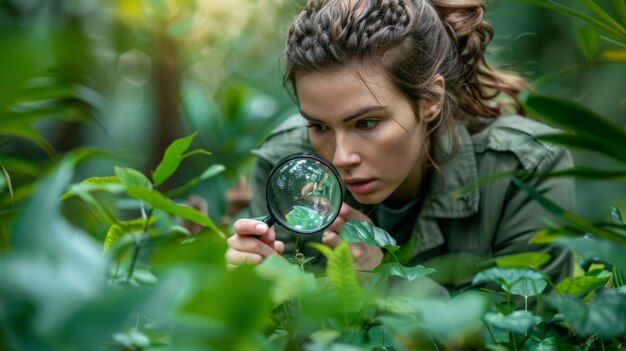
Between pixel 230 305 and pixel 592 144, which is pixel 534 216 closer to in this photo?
pixel 592 144

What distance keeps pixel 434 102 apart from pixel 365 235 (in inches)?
41.9

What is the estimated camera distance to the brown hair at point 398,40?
6.03 feet

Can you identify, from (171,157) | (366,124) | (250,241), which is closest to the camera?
(171,157)

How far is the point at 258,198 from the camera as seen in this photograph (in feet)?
7.73

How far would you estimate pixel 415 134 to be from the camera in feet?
6.27

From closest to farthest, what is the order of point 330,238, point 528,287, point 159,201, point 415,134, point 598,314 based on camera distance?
point 598,314, point 528,287, point 159,201, point 330,238, point 415,134

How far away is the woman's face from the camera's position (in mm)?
1768

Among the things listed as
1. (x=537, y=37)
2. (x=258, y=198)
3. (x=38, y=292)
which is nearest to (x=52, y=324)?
(x=38, y=292)

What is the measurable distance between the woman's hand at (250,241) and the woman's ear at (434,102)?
0.67m

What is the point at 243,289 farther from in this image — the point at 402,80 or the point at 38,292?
the point at 402,80

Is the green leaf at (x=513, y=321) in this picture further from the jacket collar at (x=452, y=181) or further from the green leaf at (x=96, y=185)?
the jacket collar at (x=452, y=181)

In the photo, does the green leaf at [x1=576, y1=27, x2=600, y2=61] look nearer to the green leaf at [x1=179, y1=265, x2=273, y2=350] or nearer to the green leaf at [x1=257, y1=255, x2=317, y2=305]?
the green leaf at [x1=257, y1=255, x2=317, y2=305]

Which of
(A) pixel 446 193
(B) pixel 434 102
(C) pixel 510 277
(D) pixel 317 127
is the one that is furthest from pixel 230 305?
(A) pixel 446 193

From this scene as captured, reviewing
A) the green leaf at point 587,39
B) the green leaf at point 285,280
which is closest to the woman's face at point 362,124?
the green leaf at point 587,39
